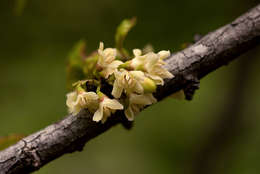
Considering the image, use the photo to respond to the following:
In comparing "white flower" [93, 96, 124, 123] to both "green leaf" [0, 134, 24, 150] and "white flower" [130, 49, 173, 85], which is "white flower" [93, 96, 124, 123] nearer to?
"white flower" [130, 49, 173, 85]

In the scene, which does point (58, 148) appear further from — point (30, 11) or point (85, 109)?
point (30, 11)

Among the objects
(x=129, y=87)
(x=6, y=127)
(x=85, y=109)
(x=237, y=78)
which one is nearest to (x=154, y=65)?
(x=129, y=87)

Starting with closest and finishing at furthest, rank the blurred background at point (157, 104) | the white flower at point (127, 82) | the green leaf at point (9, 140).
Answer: the white flower at point (127, 82)
the green leaf at point (9, 140)
the blurred background at point (157, 104)

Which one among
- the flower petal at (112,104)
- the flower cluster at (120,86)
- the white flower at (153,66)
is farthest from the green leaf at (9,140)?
the white flower at (153,66)

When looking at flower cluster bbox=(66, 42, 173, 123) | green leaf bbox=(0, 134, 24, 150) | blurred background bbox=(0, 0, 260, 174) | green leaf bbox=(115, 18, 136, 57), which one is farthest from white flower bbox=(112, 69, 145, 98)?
blurred background bbox=(0, 0, 260, 174)

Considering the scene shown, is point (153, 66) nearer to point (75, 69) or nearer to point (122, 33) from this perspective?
point (122, 33)

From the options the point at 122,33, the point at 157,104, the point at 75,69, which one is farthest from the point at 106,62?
the point at 157,104

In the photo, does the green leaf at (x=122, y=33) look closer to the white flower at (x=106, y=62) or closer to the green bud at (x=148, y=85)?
the white flower at (x=106, y=62)

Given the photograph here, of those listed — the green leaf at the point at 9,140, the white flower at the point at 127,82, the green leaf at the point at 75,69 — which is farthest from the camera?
the green leaf at the point at 75,69
